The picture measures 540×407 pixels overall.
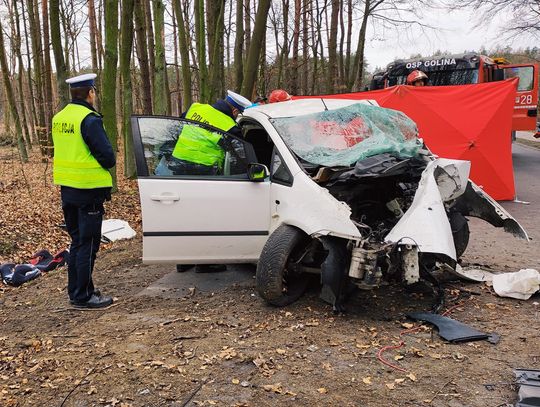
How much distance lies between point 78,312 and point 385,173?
3.13m

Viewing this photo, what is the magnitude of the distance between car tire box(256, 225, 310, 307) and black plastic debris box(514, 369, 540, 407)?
191cm

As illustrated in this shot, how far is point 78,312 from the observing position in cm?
473

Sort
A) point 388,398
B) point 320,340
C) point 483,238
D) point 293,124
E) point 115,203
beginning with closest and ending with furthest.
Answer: point 388,398
point 320,340
point 293,124
point 483,238
point 115,203

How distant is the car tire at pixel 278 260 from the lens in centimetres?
428

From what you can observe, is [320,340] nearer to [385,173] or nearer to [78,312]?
[385,173]

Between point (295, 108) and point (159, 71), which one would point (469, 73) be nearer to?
point (159, 71)

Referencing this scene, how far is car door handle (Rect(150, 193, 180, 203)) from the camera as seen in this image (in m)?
4.67

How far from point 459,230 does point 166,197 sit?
2.95 m

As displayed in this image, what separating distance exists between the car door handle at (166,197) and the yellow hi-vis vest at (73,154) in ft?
1.69

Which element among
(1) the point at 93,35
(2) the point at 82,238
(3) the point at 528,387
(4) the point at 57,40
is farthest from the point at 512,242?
(1) the point at 93,35

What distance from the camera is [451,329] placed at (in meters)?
3.89

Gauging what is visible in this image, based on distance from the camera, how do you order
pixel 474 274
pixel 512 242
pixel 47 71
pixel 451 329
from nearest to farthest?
1. pixel 451 329
2. pixel 474 274
3. pixel 512 242
4. pixel 47 71

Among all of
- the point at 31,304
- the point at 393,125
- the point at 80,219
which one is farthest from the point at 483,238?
the point at 31,304

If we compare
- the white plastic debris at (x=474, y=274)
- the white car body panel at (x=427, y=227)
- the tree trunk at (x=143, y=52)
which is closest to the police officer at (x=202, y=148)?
the white car body panel at (x=427, y=227)
